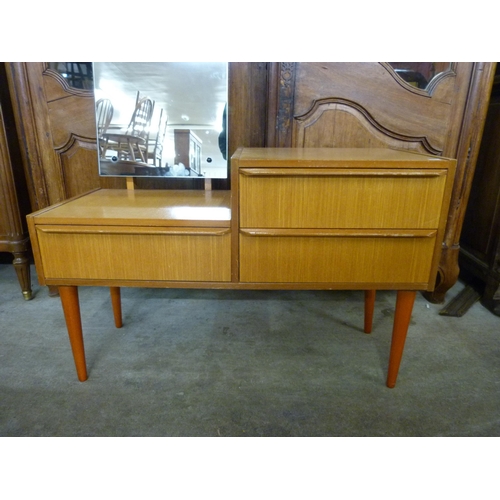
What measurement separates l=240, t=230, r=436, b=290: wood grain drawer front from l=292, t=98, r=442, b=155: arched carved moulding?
25.1 inches

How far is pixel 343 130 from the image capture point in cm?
143

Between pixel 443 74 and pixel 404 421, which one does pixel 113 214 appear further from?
pixel 443 74

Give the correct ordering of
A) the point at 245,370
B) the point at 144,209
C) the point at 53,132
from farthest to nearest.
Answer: the point at 53,132 < the point at 245,370 < the point at 144,209

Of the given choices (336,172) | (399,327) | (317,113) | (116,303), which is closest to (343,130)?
(317,113)

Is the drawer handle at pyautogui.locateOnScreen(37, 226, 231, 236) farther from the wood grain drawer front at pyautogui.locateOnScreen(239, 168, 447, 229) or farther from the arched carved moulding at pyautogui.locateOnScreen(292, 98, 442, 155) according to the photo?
the arched carved moulding at pyautogui.locateOnScreen(292, 98, 442, 155)

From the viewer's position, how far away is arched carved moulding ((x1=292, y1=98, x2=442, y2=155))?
1.40m

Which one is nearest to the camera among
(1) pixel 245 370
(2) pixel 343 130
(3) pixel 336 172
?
(3) pixel 336 172

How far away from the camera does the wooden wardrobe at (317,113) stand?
4.50ft

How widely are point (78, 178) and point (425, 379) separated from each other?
1551 millimetres

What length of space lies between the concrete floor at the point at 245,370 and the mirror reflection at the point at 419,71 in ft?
3.02

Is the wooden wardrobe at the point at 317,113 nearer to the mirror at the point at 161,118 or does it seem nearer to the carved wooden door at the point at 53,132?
the carved wooden door at the point at 53,132

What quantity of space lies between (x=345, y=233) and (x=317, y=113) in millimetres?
688

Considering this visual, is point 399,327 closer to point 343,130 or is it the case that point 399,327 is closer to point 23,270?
point 343,130

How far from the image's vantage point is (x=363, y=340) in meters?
1.38
